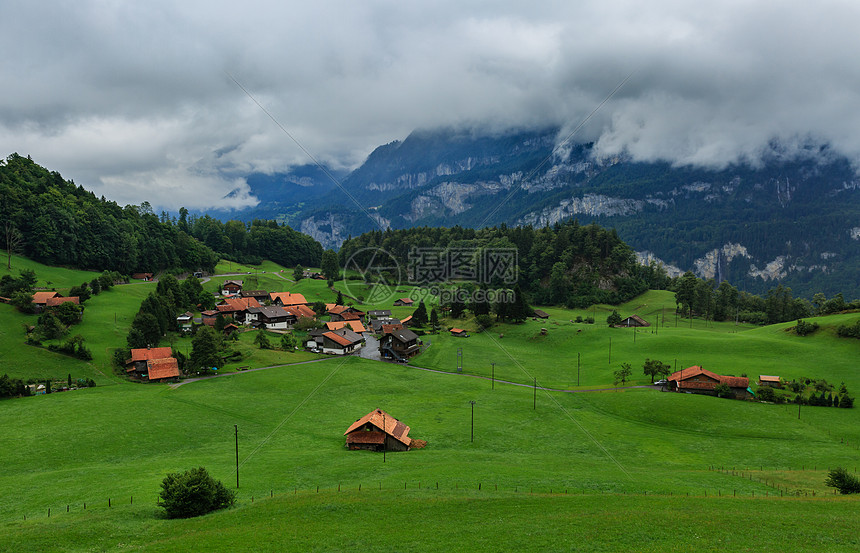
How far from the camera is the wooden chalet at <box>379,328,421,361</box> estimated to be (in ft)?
278

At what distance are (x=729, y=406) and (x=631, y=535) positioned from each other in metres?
42.9

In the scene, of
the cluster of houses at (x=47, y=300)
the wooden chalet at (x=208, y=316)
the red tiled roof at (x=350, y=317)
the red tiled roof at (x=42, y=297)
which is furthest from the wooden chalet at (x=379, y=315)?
the red tiled roof at (x=42, y=297)

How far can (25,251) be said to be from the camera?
103m

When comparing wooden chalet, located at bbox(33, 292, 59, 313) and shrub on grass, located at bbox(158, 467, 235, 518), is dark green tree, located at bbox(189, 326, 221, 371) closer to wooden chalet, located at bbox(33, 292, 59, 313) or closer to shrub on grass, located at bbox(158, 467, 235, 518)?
wooden chalet, located at bbox(33, 292, 59, 313)

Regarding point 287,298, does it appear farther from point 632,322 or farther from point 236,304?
point 632,322

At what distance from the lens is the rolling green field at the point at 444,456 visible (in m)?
22.5

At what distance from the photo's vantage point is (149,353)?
65.9 meters

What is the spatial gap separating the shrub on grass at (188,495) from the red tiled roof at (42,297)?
7082 centimetres

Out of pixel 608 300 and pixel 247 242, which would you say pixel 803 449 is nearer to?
pixel 608 300

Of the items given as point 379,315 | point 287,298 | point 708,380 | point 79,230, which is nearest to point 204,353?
point 287,298

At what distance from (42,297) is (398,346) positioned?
65356mm

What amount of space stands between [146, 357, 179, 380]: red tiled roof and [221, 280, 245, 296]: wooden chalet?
63297 millimetres

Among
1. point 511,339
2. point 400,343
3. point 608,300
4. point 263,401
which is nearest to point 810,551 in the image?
point 263,401

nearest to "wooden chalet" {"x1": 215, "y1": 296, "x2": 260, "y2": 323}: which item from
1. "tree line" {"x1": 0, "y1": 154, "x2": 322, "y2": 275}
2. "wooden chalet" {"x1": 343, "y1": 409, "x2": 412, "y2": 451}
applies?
"tree line" {"x1": 0, "y1": 154, "x2": 322, "y2": 275}
